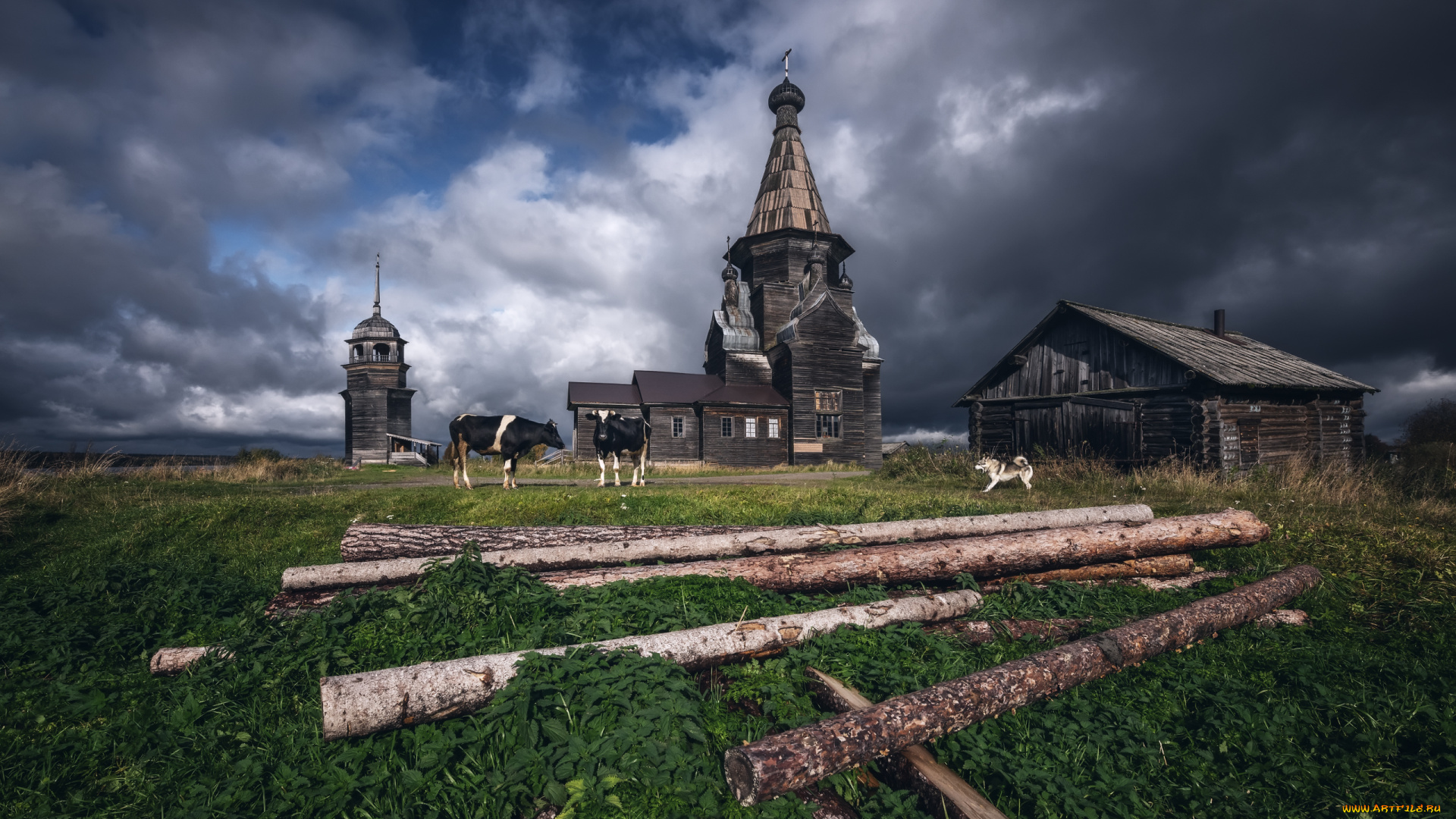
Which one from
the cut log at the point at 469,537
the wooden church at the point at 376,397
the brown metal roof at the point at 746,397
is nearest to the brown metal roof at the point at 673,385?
the brown metal roof at the point at 746,397

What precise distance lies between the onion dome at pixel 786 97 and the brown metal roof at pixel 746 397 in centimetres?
2271

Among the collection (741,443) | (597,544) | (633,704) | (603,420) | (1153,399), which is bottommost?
(633,704)

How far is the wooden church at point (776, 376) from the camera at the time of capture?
30.9 metres

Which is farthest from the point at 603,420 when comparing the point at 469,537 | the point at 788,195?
the point at 788,195

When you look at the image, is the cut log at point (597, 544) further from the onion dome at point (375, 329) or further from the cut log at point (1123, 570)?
the onion dome at point (375, 329)

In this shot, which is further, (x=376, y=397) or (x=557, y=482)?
(x=376, y=397)

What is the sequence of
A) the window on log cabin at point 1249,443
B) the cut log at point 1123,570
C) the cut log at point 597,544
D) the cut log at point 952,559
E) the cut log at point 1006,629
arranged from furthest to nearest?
the window on log cabin at point 1249,443 → the cut log at point 1123,570 → the cut log at point 597,544 → the cut log at point 952,559 → the cut log at point 1006,629

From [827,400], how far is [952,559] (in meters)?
25.8

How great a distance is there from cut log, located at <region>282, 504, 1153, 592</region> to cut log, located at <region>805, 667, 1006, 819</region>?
9.83 feet

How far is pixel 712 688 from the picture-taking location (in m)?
4.03

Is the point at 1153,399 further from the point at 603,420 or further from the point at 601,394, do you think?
the point at 601,394

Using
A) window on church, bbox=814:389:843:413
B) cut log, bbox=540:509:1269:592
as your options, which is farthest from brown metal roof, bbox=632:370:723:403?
cut log, bbox=540:509:1269:592

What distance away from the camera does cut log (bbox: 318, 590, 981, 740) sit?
330 cm

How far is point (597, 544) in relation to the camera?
Answer: 21.5 feet
